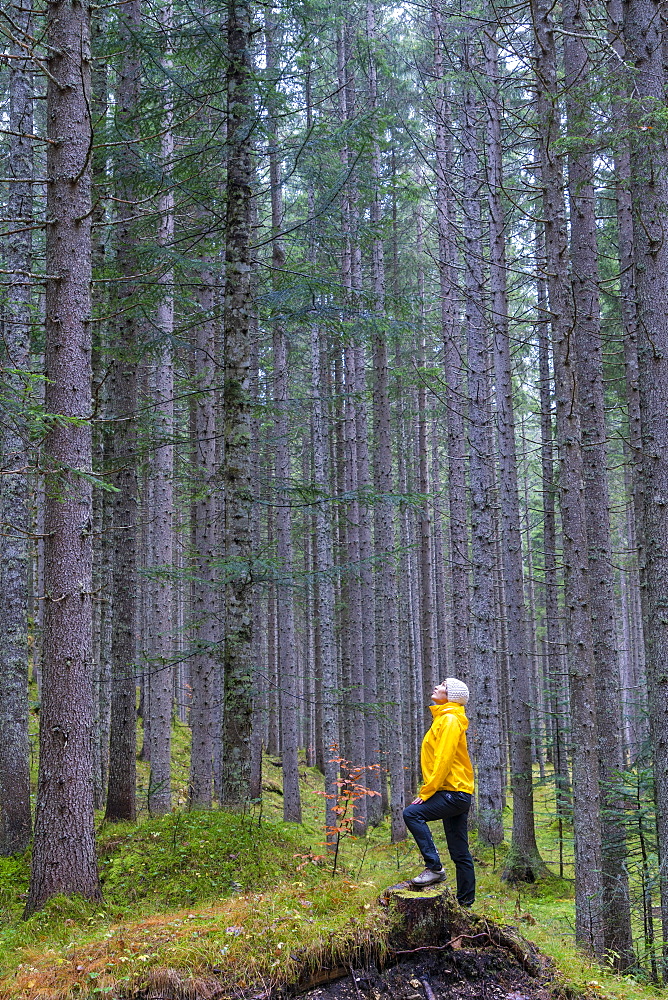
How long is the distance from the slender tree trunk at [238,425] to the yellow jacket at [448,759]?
300 cm

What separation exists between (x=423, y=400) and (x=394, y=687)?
11158 mm

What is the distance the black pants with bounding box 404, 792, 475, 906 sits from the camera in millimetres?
5008

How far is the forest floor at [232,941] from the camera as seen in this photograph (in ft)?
13.7

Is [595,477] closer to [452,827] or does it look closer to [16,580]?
[452,827]

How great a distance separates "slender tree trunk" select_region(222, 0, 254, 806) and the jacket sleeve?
9.99 ft

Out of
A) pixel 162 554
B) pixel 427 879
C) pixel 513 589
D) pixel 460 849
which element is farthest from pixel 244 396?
pixel 513 589

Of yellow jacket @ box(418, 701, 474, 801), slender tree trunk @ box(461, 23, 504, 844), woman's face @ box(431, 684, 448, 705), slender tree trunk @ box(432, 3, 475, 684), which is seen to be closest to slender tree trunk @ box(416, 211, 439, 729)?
slender tree trunk @ box(432, 3, 475, 684)

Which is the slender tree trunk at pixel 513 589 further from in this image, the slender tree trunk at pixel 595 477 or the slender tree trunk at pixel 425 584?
the slender tree trunk at pixel 425 584

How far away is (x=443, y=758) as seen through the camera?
5113 millimetres

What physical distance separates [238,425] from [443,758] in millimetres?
4600

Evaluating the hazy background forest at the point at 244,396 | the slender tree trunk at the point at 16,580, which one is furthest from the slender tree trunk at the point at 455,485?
the slender tree trunk at the point at 16,580

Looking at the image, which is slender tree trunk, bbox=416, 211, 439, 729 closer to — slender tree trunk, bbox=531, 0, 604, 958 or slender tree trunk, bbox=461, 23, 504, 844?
slender tree trunk, bbox=461, 23, 504, 844

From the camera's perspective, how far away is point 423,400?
23.6 m

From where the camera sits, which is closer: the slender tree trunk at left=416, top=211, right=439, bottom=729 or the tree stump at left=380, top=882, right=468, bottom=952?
the tree stump at left=380, top=882, right=468, bottom=952
